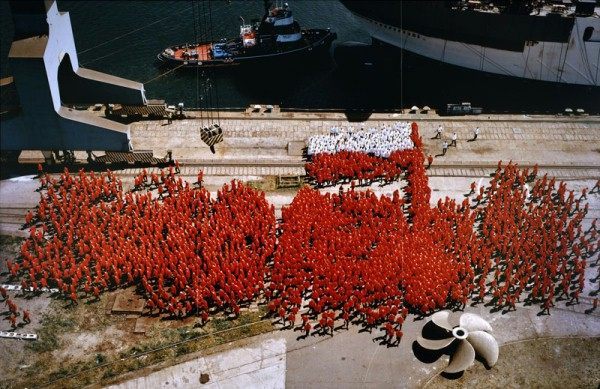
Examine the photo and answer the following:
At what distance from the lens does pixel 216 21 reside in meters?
66.2

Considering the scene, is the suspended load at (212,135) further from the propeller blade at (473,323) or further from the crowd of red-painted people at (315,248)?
the propeller blade at (473,323)

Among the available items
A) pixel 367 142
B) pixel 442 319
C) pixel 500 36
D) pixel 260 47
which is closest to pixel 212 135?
pixel 367 142

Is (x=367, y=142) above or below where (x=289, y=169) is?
above

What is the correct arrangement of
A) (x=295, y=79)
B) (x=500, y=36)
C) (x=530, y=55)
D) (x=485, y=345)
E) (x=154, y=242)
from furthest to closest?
(x=295, y=79), (x=530, y=55), (x=500, y=36), (x=154, y=242), (x=485, y=345)

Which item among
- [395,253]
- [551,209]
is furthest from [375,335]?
[551,209]

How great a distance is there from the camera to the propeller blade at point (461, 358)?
1059 inches

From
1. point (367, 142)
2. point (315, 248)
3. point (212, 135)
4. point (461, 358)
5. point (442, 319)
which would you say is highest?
point (212, 135)

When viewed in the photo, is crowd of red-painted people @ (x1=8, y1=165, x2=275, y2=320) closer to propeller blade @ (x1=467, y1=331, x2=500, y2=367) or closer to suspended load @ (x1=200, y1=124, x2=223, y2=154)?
suspended load @ (x1=200, y1=124, x2=223, y2=154)

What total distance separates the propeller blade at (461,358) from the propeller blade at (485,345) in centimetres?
52

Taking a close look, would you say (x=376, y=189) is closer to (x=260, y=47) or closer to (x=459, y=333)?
(x=459, y=333)

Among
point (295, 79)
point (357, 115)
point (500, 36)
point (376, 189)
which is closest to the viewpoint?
point (376, 189)

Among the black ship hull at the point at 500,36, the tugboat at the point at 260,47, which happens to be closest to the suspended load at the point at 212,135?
the tugboat at the point at 260,47

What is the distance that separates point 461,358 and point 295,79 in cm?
3630

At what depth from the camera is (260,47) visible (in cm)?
5647
